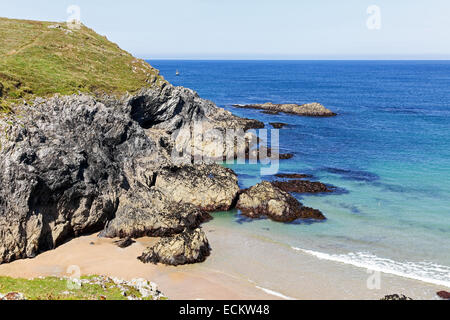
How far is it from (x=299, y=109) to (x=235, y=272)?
78161 mm

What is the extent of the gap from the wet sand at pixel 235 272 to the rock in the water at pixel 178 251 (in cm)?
54

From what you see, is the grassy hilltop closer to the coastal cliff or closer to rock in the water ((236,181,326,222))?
the coastal cliff

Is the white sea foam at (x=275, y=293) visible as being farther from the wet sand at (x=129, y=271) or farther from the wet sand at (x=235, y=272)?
the wet sand at (x=129, y=271)

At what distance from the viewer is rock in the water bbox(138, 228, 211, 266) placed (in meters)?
28.6

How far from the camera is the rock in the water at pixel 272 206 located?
37375 millimetres

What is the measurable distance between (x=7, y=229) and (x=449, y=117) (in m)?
91.8

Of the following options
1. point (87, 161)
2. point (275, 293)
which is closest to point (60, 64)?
point (87, 161)

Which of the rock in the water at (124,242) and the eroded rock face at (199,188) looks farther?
the eroded rock face at (199,188)

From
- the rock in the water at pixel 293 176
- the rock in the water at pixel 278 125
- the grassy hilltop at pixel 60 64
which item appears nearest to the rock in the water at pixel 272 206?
the rock in the water at pixel 293 176

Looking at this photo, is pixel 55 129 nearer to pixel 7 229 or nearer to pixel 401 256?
pixel 7 229

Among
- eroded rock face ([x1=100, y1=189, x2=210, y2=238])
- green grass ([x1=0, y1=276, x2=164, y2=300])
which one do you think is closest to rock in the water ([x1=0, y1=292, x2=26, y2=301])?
green grass ([x1=0, y1=276, x2=164, y2=300])

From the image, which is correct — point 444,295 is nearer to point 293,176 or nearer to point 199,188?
point 199,188

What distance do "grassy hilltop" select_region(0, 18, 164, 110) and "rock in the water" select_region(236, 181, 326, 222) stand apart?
23032 mm
